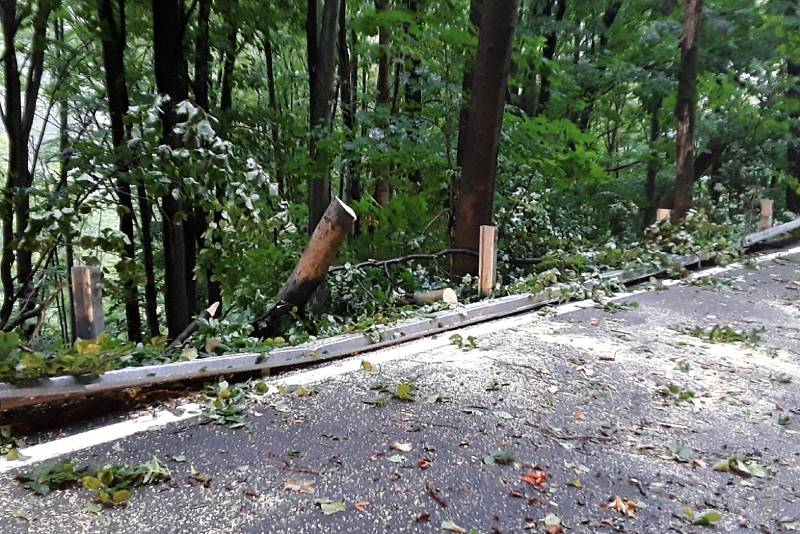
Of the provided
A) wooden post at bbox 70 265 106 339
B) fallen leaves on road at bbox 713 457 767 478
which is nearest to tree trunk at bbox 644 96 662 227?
fallen leaves on road at bbox 713 457 767 478

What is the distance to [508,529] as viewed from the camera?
197 centimetres

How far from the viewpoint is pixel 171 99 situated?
518 cm

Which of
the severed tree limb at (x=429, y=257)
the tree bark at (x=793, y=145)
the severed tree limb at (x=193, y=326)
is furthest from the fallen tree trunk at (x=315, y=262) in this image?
the tree bark at (x=793, y=145)

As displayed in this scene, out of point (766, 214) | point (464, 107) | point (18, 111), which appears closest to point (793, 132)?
point (766, 214)

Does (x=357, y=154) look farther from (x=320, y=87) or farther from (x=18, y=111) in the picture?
(x=18, y=111)

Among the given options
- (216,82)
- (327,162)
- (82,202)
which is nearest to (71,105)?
(216,82)

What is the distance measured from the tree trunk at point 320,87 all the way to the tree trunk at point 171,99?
5.93 ft

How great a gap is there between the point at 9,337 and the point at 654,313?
5034 millimetres

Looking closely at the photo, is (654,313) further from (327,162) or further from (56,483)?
(56,483)

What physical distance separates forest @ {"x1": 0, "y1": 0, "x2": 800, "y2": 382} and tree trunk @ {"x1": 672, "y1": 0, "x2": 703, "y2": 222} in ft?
0.12

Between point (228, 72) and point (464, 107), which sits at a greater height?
point (228, 72)

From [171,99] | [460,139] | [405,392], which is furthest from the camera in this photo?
[460,139]

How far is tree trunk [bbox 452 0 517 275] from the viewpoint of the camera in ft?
20.4

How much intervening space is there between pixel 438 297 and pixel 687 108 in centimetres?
630
